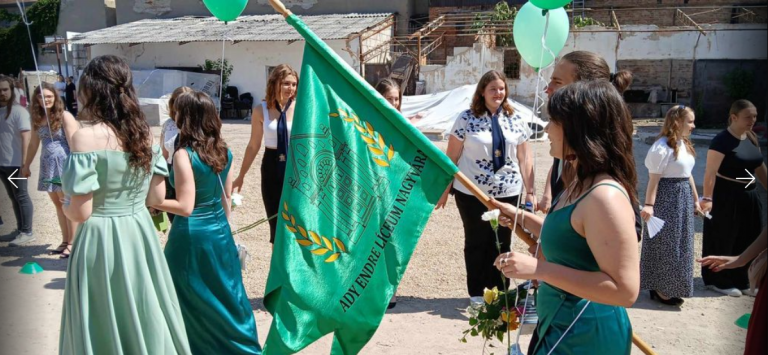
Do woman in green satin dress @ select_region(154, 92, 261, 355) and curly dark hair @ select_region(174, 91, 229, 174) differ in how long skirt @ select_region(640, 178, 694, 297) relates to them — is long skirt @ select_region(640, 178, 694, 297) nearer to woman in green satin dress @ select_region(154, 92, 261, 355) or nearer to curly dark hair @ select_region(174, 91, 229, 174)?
woman in green satin dress @ select_region(154, 92, 261, 355)

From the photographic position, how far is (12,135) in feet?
24.1

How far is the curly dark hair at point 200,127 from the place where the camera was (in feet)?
12.6

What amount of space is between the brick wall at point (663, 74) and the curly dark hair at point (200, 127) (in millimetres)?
21899

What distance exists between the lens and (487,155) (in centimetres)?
509

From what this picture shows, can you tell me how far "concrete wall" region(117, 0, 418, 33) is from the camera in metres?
28.5

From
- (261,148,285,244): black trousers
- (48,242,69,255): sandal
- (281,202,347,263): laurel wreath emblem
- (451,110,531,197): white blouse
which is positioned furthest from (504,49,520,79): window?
(281,202,347,263): laurel wreath emblem

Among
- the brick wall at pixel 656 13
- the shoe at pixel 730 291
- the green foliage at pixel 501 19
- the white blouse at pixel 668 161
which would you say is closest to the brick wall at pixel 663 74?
the brick wall at pixel 656 13

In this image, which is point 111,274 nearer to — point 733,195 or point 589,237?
point 589,237

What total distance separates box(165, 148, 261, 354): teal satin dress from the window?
775 inches

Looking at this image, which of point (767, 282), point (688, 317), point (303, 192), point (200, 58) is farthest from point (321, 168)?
point (200, 58)

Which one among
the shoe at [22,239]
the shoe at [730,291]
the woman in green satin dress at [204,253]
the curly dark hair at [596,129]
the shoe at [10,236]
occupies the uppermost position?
the curly dark hair at [596,129]

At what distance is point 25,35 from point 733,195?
34.8 m

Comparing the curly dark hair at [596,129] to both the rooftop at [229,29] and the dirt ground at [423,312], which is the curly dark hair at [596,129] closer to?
the dirt ground at [423,312]

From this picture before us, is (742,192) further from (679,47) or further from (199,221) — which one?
(679,47)
